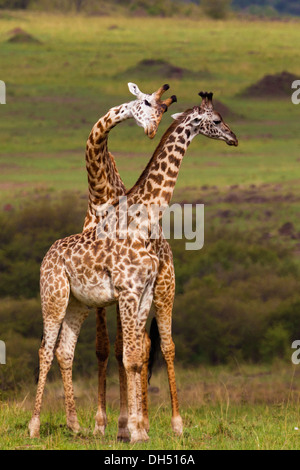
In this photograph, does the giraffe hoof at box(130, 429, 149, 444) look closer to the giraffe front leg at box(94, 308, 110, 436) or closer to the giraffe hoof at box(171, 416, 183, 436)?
the giraffe hoof at box(171, 416, 183, 436)

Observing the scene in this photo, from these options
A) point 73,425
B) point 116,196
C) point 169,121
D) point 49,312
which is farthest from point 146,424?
point 169,121

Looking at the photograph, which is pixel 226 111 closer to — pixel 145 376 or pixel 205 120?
pixel 145 376

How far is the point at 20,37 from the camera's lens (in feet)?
193

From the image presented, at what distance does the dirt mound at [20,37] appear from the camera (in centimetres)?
5887

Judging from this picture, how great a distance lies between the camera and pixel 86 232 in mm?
9602

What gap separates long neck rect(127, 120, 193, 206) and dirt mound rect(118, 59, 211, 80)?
149ft

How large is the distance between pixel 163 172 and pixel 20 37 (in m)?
50.8

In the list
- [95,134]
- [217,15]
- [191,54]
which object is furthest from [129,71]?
[95,134]

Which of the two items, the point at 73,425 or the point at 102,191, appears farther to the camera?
the point at 102,191

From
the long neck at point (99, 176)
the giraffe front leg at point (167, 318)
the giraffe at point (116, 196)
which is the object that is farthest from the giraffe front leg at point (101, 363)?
the long neck at point (99, 176)

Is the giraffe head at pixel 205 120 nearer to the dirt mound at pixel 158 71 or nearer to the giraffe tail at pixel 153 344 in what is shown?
the giraffe tail at pixel 153 344

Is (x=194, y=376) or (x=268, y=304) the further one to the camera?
(x=268, y=304)
